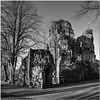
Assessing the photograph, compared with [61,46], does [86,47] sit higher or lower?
higher

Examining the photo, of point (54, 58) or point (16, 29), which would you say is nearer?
point (16, 29)

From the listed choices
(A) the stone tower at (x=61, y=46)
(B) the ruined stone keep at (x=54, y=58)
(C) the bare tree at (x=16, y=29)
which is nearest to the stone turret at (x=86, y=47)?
(B) the ruined stone keep at (x=54, y=58)

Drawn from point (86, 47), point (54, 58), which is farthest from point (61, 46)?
point (86, 47)

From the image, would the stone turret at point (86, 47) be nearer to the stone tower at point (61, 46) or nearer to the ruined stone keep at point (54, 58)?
the ruined stone keep at point (54, 58)

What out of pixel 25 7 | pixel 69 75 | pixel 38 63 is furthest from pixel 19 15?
pixel 69 75

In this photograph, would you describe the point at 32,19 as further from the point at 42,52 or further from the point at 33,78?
the point at 33,78

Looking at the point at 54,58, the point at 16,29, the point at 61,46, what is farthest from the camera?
the point at 61,46

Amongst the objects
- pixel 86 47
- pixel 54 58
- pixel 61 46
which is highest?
pixel 86 47

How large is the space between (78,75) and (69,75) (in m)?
2.42

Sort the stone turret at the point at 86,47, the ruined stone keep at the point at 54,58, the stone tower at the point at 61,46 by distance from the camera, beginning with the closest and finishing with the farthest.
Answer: the ruined stone keep at the point at 54,58
the stone tower at the point at 61,46
the stone turret at the point at 86,47

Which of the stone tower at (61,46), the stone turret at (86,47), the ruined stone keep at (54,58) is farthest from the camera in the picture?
the stone turret at (86,47)

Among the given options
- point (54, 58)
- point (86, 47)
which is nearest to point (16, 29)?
point (54, 58)

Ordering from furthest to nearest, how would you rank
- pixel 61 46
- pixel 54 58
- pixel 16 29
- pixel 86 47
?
pixel 86 47 → pixel 61 46 → pixel 54 58 → pixel 16 29

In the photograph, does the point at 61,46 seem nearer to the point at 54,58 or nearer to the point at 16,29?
the point at 54,58
